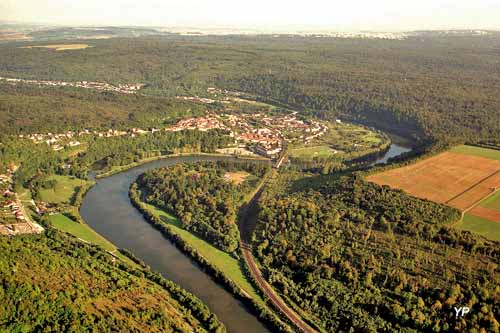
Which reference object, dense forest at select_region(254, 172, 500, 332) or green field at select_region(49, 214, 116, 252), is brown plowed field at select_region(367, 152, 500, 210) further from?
green field at select_region(49, 214, 116, 252)

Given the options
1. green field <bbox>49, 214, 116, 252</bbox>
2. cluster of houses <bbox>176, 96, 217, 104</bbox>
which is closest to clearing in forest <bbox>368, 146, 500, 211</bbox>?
green field <bbox>49, 214, 116, 252</bbox>

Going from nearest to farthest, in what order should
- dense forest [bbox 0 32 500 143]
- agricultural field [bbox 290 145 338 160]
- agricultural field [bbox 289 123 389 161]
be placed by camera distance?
agricultural field [bbox 290 145 338 160] → agricultural field [bbox 289 123 389 161] → dense forest [bbox 0 32 500 143]

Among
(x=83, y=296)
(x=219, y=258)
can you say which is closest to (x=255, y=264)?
(x=219, y=258)

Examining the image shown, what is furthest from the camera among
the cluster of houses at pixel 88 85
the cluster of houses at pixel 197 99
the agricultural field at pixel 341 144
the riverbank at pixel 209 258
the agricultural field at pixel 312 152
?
the cluster of houses at pixel 88 85

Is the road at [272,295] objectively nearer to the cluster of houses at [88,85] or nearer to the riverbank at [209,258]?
the riverbank at [209,258]

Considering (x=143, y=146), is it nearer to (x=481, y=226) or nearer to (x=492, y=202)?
(x=492, y=202)

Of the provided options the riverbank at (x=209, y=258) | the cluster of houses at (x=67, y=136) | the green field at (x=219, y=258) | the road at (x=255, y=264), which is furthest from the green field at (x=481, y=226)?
the cluster of houses at (x=67, y=136)
